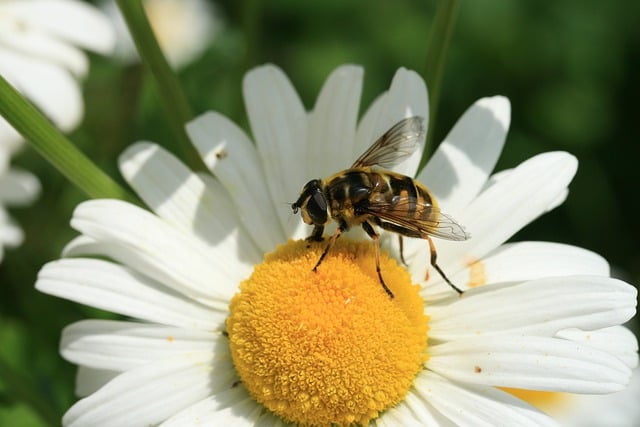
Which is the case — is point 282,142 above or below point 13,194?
above

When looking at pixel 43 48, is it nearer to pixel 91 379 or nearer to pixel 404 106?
pixel 91 379

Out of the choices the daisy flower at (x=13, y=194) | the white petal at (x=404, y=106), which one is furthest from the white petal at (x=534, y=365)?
the daisy flower at (x=13, y=194)

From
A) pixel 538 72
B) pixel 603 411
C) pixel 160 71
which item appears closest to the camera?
pixel 160 71

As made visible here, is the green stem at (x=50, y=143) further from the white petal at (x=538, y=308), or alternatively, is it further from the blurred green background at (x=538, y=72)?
the blurred green background at (x=538, y=72)

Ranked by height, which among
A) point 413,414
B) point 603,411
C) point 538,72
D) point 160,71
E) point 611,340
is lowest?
point 603,411

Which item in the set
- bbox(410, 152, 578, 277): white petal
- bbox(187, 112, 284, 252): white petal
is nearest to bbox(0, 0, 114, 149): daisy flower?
bbox(187, 112, 284, 252): white petal

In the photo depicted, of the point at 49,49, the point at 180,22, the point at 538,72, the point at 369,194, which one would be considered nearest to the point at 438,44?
the point at 369,194

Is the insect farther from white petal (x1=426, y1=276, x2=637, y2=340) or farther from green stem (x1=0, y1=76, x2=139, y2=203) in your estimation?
green stem (x1=0, y1=76, x2=139, y2=203)
